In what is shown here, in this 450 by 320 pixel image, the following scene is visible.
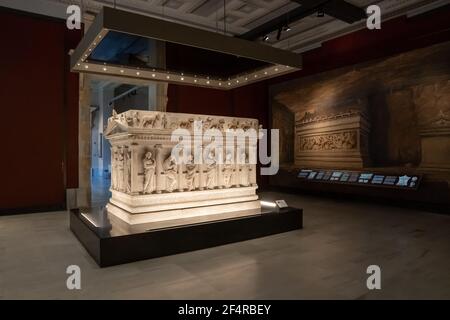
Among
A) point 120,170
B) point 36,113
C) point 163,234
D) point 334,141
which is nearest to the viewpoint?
point 163,234

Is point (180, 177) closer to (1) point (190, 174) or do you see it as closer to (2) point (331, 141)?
(1) point (190, 174)

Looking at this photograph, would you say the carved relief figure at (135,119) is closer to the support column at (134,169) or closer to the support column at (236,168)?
the support column at (134,169)

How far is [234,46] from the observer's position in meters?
4.64

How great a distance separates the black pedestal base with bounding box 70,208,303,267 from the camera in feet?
13.0

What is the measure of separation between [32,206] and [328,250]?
22.9 ft

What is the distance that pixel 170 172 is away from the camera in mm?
5234

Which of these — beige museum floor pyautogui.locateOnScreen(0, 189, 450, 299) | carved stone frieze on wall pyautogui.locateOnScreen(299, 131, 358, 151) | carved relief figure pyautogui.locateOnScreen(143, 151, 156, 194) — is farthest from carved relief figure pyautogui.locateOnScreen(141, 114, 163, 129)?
carved stone frieze on wall pyautogui.locateOnScreen(299, 131, 358, 151)

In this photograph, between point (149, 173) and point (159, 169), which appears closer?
point (149, 173)

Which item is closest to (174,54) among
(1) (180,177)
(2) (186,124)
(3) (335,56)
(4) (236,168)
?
(3) (335,56)

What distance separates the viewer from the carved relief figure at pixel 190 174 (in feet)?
17.7

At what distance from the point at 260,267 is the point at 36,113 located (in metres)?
6.86

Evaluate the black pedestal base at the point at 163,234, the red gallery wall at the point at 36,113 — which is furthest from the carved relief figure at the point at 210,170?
the red gallery wall at the point at 36,113

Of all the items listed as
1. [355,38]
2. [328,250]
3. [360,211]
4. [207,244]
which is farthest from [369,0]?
[207,244]

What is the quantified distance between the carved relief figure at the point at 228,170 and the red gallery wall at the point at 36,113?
466 centimetres
